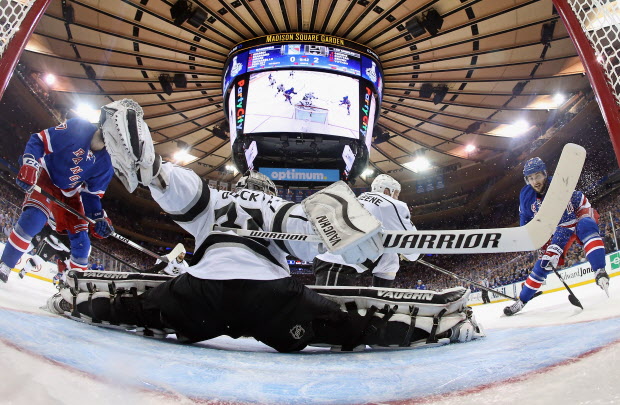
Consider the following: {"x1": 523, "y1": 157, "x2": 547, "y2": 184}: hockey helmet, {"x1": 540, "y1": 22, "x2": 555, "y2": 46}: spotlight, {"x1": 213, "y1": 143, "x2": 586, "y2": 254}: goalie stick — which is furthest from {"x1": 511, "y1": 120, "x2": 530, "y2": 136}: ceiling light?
{"x1": 213, "y1": 143, "x2": 586, "y2": 254}: goalie stick

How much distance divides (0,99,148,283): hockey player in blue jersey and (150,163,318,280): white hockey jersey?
65.8 inches

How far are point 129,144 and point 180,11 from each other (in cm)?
688

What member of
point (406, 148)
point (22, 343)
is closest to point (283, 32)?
point (406, 148)

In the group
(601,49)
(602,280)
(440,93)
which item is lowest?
(602,280)

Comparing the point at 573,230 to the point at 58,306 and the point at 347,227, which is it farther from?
the point at 58,306

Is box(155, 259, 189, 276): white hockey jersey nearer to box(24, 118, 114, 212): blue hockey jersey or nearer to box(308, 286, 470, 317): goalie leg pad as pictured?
box(24, 118, 114, 212): blue hockey jersey

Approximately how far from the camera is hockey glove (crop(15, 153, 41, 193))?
269cm

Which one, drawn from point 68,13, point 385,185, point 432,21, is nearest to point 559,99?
point 432,21

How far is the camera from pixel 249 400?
82 centimetres

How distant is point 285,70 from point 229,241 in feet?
22.5

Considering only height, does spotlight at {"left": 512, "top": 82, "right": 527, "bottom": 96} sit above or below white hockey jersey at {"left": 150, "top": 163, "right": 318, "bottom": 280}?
above

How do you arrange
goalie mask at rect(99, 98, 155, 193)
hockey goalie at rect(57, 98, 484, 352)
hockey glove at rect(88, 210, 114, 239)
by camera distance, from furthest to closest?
hockey glove at rect(88, 210, 114, 239)
hockey goalie at rect(57, 98, 484, 352)
goalie mask at rect(99, 98, 155, 193)

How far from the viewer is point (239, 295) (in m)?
1.61

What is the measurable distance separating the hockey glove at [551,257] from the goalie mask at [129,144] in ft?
10.8
